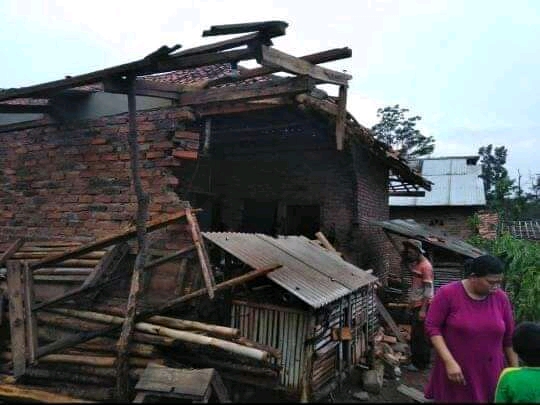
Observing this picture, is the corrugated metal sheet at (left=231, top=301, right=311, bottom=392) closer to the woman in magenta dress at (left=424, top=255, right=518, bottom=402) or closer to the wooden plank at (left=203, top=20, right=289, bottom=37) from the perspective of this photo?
the woman in magenta dress at (left=424, top=255, right=518, bottom=402)

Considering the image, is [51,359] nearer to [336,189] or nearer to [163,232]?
[163,232]

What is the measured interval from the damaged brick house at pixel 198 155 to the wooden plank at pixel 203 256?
1.98 feet

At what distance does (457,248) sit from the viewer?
8523mm

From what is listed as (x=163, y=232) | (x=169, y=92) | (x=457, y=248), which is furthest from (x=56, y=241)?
(x=457, y=248)

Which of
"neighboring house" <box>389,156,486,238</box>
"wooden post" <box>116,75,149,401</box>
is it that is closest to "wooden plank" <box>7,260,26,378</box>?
"wooden post" <box>116,75,149,401</box>

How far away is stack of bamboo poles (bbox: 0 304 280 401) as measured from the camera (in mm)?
3730

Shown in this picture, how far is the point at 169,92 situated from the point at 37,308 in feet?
8.71

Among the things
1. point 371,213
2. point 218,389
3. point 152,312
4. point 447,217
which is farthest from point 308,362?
point 447,217

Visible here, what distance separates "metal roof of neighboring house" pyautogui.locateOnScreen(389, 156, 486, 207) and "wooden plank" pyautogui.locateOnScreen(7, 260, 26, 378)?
1510 centimetres

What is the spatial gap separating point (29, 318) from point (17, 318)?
3.9 inches

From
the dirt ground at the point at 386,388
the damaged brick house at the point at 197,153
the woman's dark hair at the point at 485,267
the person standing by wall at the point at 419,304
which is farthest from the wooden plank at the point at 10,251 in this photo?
the person standing by wall at the point at 419,304

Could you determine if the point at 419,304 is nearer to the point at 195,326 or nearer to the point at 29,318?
the point at 195,326

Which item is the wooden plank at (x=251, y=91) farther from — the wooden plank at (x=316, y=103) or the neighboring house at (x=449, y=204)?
the neighboring house at (x=449, y=204)

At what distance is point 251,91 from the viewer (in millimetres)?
4547
